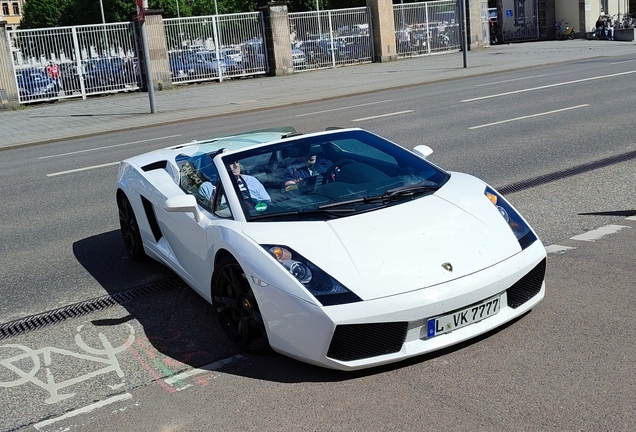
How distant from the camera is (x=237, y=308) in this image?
4746 millimetres

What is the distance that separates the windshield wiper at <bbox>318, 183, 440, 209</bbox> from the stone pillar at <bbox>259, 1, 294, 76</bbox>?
3039cm

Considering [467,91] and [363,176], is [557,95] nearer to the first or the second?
[467,91]

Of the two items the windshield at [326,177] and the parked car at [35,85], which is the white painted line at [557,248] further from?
the parked car at [35,85]

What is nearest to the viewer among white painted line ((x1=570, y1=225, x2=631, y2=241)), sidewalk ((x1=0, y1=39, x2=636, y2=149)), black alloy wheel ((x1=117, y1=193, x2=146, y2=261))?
white painted line ((x1=570, y1=225, x2=631, y2=241))

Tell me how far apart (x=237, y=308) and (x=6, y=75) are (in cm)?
2620

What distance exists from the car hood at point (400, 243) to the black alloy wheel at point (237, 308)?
284 mm

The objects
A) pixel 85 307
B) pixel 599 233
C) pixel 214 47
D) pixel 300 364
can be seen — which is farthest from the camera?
pixel 214 47

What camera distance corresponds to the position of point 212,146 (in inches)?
254

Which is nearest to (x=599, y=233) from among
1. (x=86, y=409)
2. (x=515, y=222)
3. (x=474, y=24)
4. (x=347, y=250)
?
(x=515, y=222)

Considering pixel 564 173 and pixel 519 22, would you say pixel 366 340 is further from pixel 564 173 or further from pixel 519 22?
pixel 519 22

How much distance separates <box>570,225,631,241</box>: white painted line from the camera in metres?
6.51

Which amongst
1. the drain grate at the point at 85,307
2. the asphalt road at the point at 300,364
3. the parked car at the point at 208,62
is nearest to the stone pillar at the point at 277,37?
the parked car at the point at 208,62

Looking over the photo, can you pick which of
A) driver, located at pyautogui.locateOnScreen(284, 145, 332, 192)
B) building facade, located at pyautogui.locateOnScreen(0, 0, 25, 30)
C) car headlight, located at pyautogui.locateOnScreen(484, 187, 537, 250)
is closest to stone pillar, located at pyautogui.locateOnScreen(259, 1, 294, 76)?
driver, located at pyautogui.locateOnScreen(284, 145, 332, 192)

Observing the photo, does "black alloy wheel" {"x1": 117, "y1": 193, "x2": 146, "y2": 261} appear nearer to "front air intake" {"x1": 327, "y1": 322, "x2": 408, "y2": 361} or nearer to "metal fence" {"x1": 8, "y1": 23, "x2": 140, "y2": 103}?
"front air intake" {"x1": 327, "y1": 322, "x2": 408, "y2": 361}
